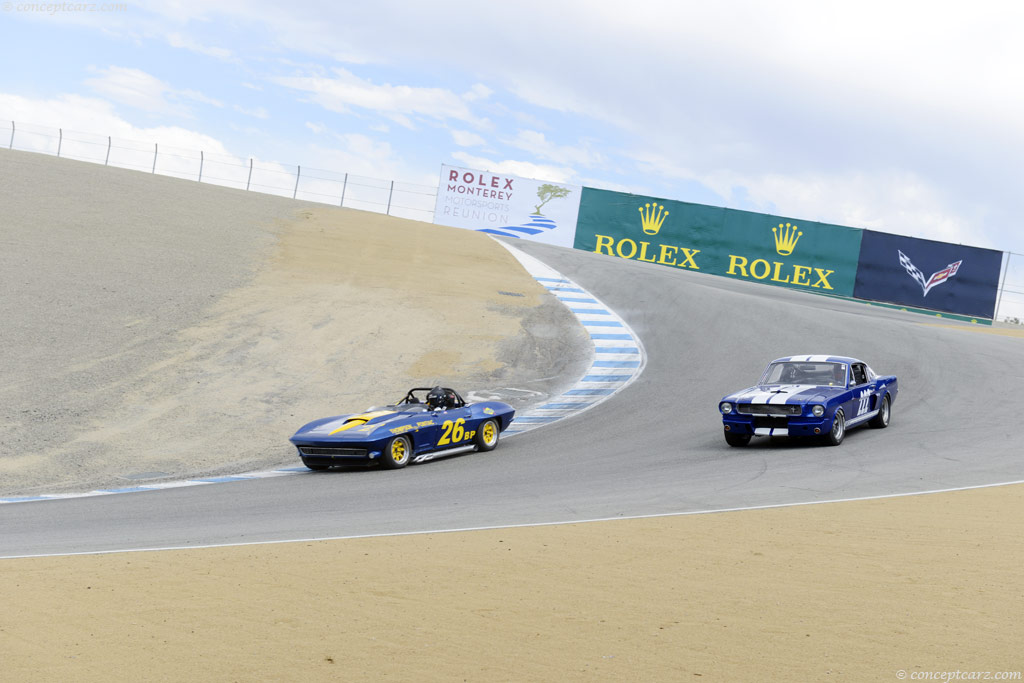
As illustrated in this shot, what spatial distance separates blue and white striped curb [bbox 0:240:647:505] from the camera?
40.1 ft

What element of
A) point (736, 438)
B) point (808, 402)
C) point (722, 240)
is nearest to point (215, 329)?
point (736, 438)

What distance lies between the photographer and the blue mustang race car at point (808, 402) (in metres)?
13.2

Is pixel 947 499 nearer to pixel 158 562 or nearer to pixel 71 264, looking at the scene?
pixel 158 562

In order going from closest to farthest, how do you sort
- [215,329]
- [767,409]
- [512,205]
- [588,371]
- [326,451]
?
[326,451]
[767,409]
[215,329]
[588,371]
[512,205]

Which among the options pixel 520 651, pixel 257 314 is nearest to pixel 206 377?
pixel 257 314

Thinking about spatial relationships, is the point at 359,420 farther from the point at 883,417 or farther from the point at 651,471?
the point at 883,417

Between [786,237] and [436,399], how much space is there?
22.7 meters

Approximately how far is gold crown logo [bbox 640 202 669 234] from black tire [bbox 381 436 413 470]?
2254 centimetres

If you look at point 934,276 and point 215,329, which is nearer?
point 215,329

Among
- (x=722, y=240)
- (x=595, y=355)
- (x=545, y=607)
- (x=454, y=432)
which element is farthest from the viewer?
(x=722, y=240)

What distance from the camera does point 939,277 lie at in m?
32.2

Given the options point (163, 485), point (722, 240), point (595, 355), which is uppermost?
point (722, 240)

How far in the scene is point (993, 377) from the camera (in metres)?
19.2

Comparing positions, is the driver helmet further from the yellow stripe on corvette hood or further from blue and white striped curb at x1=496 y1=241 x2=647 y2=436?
blue and white striped curb at x1=496 y1=241 x2=647 y2=436
